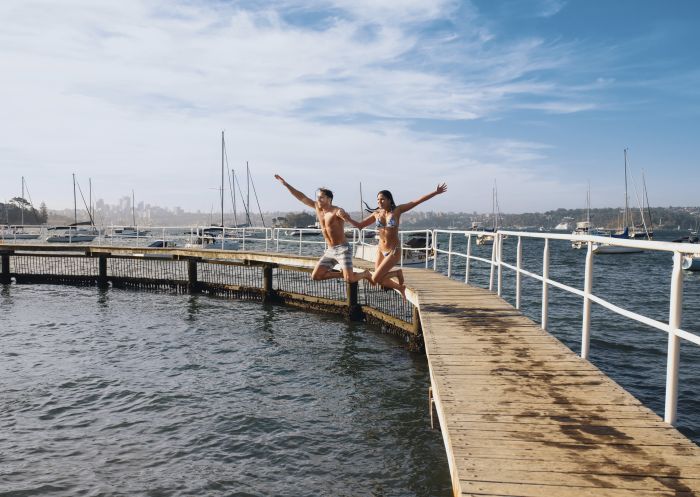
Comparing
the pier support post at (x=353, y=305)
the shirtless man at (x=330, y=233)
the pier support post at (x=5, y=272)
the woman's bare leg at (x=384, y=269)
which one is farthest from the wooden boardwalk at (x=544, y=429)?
the pier support post at (x=5, y=272)

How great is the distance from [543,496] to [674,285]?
1.95 metres

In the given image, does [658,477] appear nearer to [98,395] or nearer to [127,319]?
[98,395]

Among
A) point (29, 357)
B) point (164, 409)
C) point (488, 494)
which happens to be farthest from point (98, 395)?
point (488, 494)

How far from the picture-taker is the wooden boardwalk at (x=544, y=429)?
3059 millimetres

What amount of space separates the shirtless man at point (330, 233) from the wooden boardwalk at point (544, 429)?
310cm

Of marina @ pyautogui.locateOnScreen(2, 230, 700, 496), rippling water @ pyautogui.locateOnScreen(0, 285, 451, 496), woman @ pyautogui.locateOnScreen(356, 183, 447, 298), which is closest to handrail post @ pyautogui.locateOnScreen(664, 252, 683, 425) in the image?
marina @ pyautogui.locateOnScreen(2, 230, 700, 496)

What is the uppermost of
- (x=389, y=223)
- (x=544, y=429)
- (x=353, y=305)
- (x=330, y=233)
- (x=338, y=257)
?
(x=389, y=223)

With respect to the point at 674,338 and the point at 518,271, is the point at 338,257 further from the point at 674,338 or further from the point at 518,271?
the point at 674,338

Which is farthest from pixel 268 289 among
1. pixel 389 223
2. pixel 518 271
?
pixel 518 271

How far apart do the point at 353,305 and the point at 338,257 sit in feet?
20.2

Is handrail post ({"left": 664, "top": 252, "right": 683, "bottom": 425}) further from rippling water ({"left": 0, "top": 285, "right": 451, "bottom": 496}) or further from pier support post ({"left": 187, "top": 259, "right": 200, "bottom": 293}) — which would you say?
pier support post ({"left": 187, "top": 259, "right": 200, "bottom": 293})

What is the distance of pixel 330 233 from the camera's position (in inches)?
371

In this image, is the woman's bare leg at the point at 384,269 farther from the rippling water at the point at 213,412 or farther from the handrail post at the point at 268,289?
the handrail post at the point at 268,289

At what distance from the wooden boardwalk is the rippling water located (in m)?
1.47
